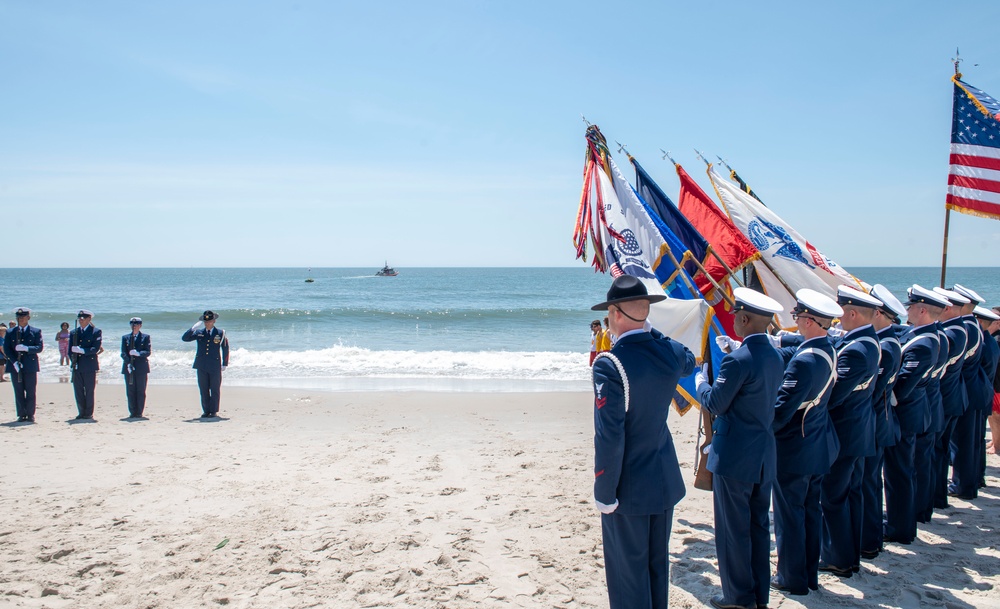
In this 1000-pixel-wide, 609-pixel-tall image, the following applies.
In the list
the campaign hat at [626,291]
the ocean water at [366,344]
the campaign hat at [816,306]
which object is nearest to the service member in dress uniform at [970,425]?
the campaign hat at [816,306]

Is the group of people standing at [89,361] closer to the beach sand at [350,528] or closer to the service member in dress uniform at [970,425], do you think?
the beach sand at [350,528]

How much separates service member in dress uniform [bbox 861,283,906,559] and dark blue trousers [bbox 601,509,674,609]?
7.02 feet

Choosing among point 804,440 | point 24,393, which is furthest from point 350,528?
point 24,393

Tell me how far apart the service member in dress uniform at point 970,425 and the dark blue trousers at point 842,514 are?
257 centimetres

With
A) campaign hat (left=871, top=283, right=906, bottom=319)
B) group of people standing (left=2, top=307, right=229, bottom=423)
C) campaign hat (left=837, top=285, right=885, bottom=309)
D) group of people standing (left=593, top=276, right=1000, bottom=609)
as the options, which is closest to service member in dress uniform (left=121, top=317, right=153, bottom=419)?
group of people standing (left=2, top=307, right=229, bottom=423)

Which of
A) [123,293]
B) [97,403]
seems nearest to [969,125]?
[97,403]

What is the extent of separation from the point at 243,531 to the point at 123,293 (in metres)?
65.4

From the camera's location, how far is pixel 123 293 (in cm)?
6200

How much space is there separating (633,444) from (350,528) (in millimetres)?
3017

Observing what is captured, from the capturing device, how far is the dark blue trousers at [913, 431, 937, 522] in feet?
18.3

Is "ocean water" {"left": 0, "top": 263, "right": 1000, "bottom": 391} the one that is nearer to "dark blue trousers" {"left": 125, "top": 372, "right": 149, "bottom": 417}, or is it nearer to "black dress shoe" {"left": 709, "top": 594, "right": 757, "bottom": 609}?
"dark blue trousers" {"left": 125, "top": 372, "right": 149, "bottom": 417}

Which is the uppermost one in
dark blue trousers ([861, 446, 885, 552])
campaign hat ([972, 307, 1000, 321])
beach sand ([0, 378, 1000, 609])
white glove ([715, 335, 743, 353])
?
campaign hat ([972, 307, 1000, 321])

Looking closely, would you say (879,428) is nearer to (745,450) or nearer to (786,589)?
(786,589)

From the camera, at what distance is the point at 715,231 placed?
7.23 meters
